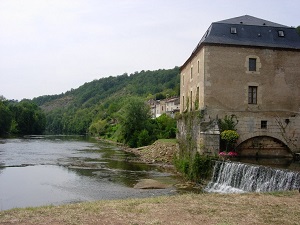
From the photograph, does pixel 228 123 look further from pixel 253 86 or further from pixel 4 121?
pixel 4 121

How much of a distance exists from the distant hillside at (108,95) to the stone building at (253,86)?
81529mm

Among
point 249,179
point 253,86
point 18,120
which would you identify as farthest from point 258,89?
point 18,120

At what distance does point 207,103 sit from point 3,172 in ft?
48.1

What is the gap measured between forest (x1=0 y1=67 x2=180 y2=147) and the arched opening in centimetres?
2388

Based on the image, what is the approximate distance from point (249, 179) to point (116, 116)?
161ft

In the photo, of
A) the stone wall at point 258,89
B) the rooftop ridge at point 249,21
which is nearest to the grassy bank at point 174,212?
the stone wall at point 258,89

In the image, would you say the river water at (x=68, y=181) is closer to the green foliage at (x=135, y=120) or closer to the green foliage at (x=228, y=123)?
the green foliage at (x=228, y=123)

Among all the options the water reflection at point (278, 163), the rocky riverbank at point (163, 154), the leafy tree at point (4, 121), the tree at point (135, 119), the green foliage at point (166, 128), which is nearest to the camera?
the water reflection at point (278, 163)

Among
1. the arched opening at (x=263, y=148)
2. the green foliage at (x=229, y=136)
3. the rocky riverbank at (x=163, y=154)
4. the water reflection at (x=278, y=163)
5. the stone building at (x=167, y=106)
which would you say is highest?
the stone building at (x=167, y=106)

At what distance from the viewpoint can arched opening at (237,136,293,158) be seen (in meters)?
22.0

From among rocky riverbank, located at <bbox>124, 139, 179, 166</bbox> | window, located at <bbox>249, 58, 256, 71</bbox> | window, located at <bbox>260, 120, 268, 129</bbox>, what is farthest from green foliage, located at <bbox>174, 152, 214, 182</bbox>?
rocky riverbank, located at <bbox>124, 139, 179, 166</bbox>

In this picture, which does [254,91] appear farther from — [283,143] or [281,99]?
[283,143]

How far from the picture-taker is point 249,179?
15680 mm

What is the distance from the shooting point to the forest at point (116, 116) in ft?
167
